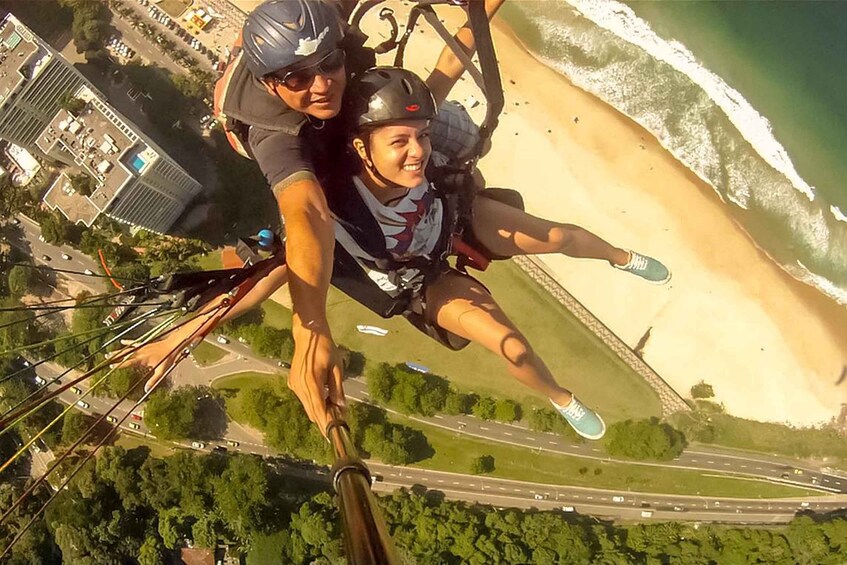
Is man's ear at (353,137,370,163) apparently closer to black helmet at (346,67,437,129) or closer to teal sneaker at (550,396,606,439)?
black helmet at (346,67,437,129)

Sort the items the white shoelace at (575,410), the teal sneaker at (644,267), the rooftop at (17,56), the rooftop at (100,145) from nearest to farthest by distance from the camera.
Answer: the white shoelace at (575,410) < the teal sneaker at (644,267) < the rooftop at (100,145) < the rooftop at (17,56)

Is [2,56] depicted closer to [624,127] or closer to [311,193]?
[311,193]

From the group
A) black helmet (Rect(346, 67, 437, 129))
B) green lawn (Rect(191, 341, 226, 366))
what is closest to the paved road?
green lawn (Rect(191, 341, 226, 366))

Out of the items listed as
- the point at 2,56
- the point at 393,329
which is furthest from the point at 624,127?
the point at 2,56

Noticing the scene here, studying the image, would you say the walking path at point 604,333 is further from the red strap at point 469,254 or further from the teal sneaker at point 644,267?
the red strap at point 469,254

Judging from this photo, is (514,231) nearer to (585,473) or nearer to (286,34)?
(286,34)

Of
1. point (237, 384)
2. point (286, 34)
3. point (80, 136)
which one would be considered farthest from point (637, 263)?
point (80, 136)

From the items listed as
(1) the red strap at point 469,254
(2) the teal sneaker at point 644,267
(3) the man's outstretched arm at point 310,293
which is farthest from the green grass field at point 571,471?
Answer: (3) the man's outstretched arm at point 310,293
